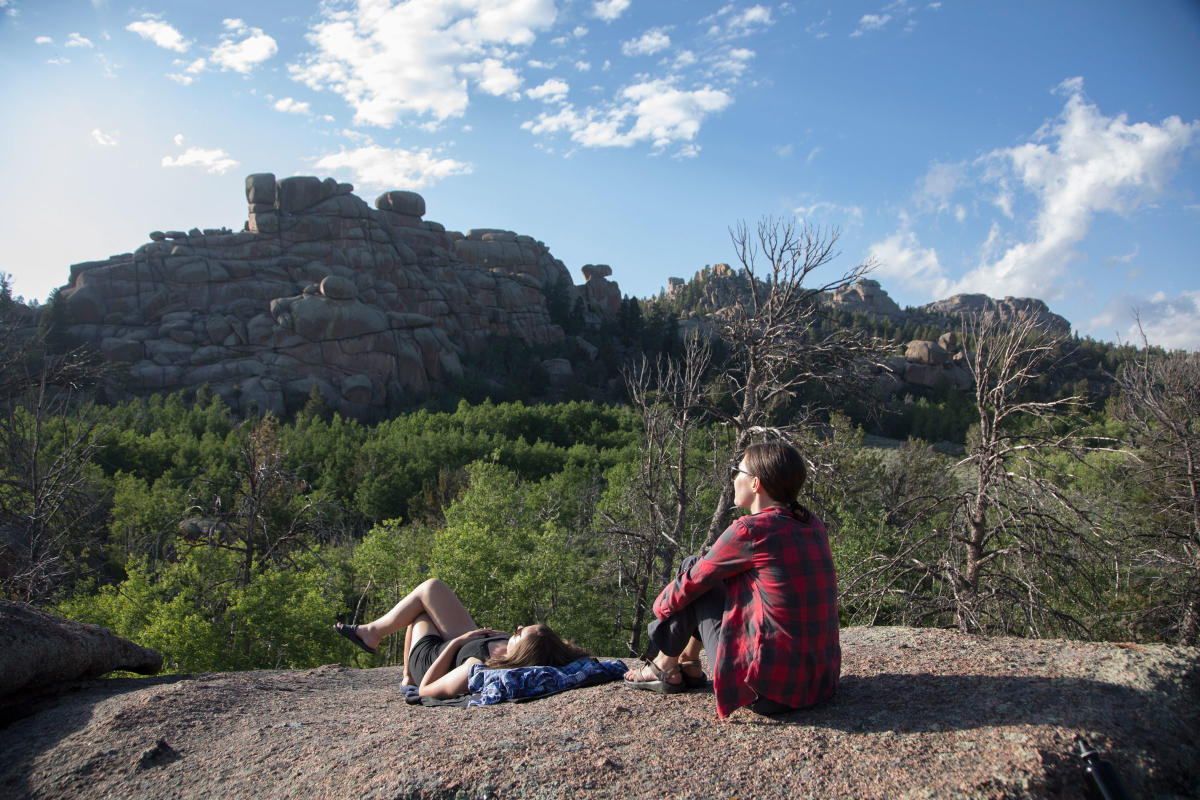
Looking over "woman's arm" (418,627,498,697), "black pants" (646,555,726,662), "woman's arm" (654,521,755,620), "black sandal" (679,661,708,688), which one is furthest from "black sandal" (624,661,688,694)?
"woman's arm" (418,627,498,697)

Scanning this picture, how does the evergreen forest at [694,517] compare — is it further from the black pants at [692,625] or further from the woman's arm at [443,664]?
the woman's arm at [443,664]

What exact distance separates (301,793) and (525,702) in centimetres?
132

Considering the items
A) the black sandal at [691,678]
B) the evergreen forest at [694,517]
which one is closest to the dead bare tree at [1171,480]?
the evergreen forest at [694,517]

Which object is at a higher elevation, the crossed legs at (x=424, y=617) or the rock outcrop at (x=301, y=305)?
the rock outcrop at (x=301, y=305)

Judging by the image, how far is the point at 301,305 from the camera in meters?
50.2

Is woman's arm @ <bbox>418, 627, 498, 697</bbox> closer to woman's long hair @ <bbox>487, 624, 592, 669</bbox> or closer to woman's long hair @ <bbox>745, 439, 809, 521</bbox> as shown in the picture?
woman's long hair @ <bbox>487, 624, 592, 669</bbox>

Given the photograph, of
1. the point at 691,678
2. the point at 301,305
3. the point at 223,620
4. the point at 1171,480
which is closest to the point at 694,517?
the point at 1171,480

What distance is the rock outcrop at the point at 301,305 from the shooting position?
4800 cm

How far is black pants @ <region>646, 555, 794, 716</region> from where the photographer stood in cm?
348

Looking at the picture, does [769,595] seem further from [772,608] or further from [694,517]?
[694,517]

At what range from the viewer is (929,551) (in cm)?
1769

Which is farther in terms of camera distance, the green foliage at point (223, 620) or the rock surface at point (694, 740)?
the green foliage at point (223, 620)

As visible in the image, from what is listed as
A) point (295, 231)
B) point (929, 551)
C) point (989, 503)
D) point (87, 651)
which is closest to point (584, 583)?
point (929, 551)

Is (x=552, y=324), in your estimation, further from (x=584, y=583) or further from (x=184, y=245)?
(x=584, y=583)
